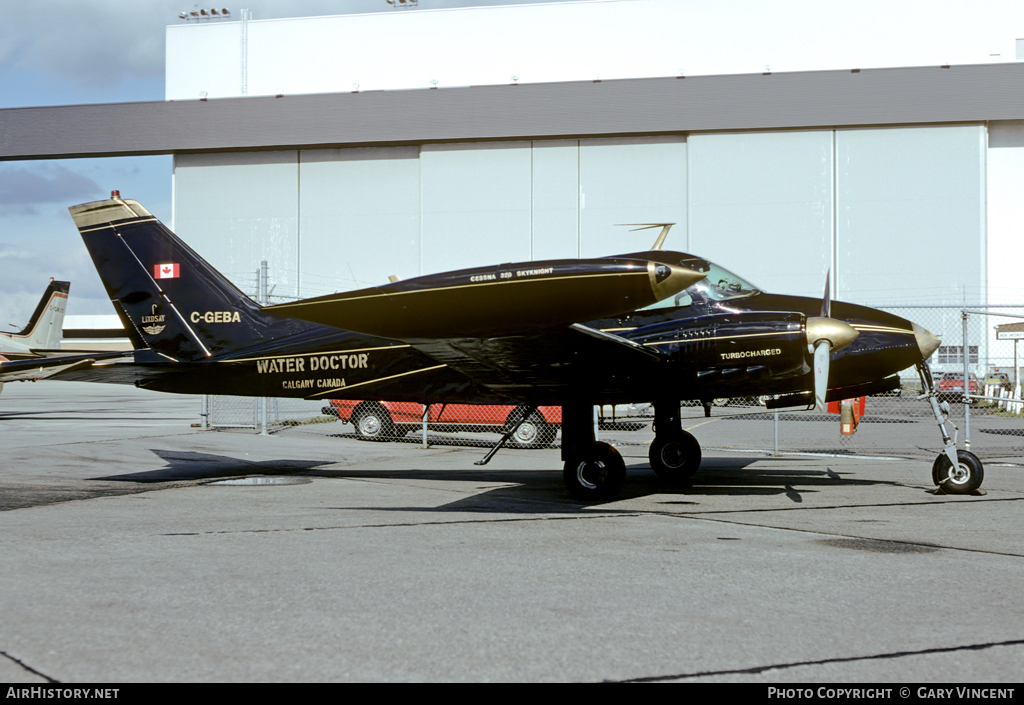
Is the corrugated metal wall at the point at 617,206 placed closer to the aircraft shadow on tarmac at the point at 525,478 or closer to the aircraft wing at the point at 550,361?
the aircraft shadow on tarmac at the point at 525,478

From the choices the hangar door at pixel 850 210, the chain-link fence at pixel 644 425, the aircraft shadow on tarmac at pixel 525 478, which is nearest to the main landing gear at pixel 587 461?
the aircraft shadow on tarmac at pixel 525 478

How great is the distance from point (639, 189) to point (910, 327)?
28.4m

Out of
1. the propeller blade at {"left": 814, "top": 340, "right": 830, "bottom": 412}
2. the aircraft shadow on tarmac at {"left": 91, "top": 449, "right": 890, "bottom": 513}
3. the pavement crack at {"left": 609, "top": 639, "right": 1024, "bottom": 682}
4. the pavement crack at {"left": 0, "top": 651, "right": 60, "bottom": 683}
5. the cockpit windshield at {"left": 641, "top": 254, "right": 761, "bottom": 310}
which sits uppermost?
the cockpit windshield at {"left": 641, "top": 254, "right": 761, "bottom": 310}

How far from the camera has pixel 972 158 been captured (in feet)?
116

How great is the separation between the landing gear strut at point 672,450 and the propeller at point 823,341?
2.61m

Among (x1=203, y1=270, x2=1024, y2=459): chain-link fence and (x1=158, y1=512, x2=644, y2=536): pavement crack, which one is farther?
(x1=203, y1=270, x2=1024, y2=459): chain-link fence

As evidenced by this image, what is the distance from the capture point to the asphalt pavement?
Answer: 3.78 m

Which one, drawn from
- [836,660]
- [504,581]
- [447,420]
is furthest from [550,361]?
[447,420]

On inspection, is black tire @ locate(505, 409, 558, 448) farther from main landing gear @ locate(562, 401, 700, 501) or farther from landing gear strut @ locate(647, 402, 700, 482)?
main landing gear @ locate(562, 401, 700, 501)

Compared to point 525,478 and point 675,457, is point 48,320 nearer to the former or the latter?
point 525,478

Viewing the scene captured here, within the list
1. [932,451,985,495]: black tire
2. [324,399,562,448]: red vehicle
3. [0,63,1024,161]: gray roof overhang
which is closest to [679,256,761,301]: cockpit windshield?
[932,451,985,495]: black tire

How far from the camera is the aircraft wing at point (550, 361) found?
833 cm

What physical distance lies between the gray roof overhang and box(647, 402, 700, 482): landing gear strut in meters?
27.9

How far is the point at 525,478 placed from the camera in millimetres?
11430
